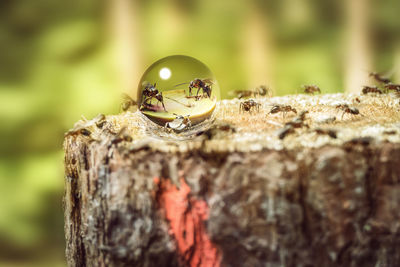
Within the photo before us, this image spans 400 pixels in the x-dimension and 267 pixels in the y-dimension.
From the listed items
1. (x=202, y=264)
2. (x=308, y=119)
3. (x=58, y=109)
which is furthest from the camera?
(x=58, y=109)

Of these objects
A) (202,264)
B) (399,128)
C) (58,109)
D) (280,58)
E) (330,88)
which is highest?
(280,58)

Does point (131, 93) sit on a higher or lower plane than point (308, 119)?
higher

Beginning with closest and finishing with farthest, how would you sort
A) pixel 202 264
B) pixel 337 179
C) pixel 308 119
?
pixel 337 179
pixel 202 264
pixel 308 119

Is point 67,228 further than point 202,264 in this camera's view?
Yes

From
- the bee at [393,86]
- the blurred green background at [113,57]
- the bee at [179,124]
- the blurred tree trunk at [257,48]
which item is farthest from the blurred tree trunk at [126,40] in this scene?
the bee at [393,86]

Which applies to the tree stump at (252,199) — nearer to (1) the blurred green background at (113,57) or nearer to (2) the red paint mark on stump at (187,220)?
(2) the red paint mark on stump at (187,220)

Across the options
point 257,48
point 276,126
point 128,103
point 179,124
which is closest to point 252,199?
point 276,126

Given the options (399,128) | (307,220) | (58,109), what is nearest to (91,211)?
(307,220)

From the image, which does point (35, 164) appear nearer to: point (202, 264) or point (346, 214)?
Result: point (202, 264)
